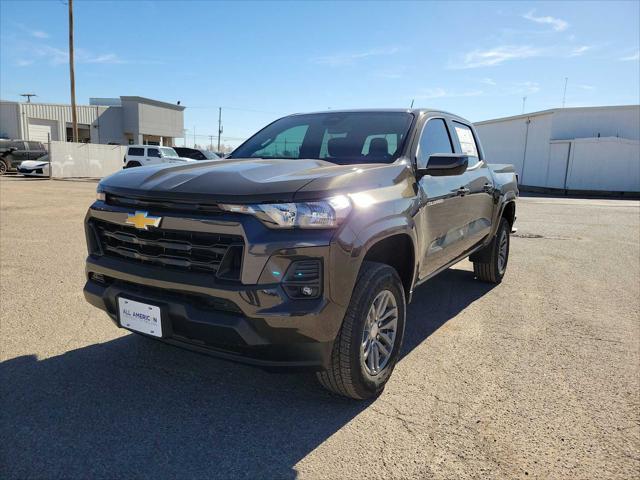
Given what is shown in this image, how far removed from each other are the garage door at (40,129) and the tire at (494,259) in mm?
42120

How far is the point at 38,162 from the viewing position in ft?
73.2

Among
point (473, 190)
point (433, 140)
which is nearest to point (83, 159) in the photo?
point (473, 190)

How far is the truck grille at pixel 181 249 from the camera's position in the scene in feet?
7.88

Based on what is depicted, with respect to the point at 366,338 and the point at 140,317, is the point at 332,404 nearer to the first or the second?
the point at 366,338

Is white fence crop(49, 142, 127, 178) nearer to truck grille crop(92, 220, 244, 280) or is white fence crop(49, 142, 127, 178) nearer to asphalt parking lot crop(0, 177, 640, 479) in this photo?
asphalt parking lot crop(0, 177, 640, 479)

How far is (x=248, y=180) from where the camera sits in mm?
2535

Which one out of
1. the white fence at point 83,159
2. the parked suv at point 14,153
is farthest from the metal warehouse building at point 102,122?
the white fence at point 83,159

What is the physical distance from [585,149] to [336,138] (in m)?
28.6

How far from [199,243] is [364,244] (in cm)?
88

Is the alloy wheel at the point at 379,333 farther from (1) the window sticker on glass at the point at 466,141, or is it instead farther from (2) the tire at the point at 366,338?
(1) the window sticker on glass at the point at 466,141

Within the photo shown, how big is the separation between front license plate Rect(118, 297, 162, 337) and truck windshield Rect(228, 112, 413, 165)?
1.63m

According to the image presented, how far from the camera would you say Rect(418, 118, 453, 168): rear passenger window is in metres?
3.64

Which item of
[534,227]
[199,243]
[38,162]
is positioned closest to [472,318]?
[199,243]

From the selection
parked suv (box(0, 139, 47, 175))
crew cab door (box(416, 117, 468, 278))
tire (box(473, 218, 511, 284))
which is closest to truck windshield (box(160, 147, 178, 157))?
parked suv (box(0, 139, 47, 175))
